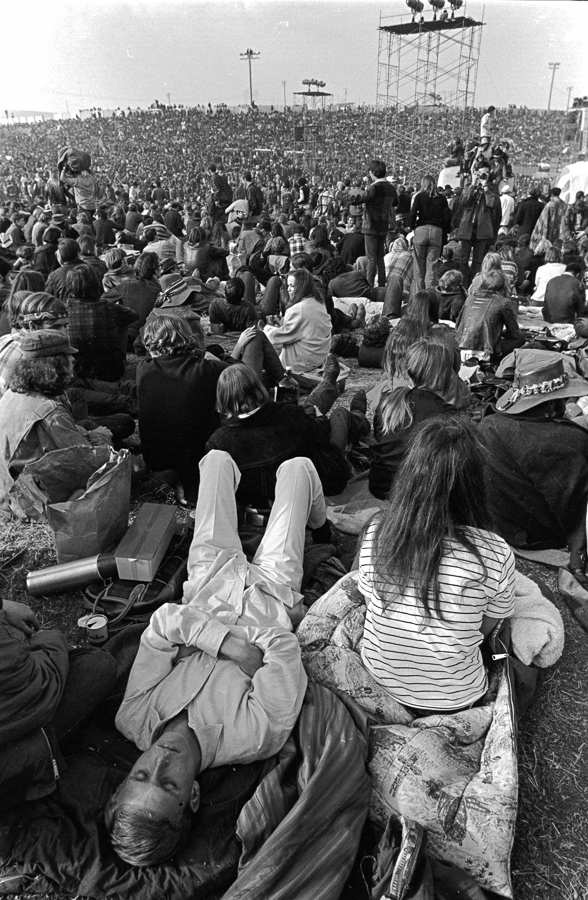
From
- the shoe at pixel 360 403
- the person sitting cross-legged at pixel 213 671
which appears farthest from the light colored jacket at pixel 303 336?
the person sitting cross-legged at pixel 213 671

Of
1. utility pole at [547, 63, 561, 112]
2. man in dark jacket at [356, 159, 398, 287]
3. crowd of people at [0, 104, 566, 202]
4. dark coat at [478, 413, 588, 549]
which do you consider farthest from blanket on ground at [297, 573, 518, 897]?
utility pole at [547, 63, 561, 112]

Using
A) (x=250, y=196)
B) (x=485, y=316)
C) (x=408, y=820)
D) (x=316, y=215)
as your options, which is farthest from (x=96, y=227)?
(x=408, y=820)

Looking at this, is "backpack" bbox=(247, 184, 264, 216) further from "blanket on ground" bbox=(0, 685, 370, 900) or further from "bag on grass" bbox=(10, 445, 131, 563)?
"blanket on ground" bbox=(0, 685, 370, 900)

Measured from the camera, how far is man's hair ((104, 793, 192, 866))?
164 centimetres

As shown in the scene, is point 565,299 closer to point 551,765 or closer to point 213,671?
point 551,765

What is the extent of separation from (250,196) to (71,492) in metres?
12.0

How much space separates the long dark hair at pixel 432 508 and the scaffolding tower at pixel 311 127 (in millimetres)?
29137

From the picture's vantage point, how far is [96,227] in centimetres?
1103

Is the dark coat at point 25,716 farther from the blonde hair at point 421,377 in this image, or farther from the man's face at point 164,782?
the blonde hair at point 421,377

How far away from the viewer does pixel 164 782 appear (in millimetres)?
1726

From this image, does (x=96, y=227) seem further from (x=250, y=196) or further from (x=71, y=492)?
(x=71, y=492)

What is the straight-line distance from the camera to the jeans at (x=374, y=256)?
28.8ft

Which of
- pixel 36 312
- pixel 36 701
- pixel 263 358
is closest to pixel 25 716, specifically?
pixel 36 701

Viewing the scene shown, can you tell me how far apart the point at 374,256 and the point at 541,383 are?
20.5ft
